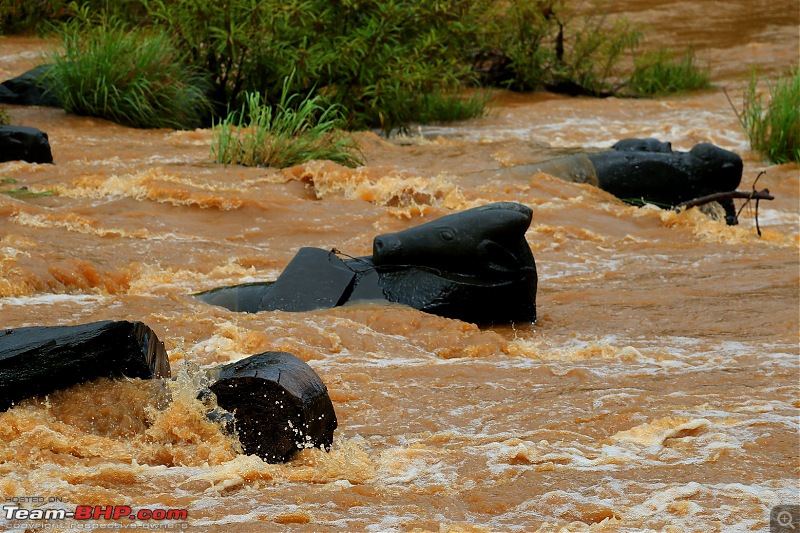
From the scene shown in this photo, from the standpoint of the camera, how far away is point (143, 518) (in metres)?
2.76

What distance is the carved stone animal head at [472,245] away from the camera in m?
5.08

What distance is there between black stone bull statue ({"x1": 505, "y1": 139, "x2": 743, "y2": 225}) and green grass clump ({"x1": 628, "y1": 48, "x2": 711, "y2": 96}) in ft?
21.0

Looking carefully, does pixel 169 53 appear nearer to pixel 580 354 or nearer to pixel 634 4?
pixel 580 354

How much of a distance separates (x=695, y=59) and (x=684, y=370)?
1310cm

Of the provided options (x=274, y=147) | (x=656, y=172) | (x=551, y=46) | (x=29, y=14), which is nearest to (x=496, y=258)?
(x=656, y=172)

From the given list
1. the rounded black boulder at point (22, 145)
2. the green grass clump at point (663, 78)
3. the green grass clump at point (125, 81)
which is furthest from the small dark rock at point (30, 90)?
the green grass clump at point (663, 78)

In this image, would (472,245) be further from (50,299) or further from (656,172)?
(656,172)

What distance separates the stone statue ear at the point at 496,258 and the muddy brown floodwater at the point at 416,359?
28 cm

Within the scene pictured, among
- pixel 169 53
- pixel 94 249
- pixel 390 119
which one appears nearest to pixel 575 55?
pixel 390 119

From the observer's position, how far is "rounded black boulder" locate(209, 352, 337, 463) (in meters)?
3.20

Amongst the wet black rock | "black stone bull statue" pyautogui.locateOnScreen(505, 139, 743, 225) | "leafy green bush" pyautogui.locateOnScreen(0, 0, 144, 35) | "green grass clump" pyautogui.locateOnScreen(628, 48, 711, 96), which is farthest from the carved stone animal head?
"leafy green bush" pyautogui.locateOnScreen(0, 0, 144, 35)

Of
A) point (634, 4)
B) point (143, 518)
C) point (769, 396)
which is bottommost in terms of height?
point (634, 4)

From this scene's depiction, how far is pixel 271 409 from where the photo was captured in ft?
10.5

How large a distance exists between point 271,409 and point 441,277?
2.03m
